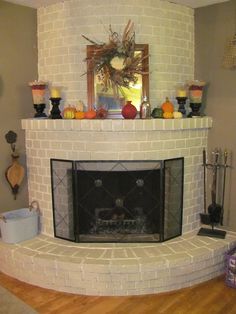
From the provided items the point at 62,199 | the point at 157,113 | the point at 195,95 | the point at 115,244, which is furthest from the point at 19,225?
the point at 195,95

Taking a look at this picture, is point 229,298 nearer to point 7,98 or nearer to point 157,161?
point 157,161

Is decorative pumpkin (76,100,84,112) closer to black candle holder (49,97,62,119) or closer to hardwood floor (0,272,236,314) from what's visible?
black candle holder (49,97,62,119)

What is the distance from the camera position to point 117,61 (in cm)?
236

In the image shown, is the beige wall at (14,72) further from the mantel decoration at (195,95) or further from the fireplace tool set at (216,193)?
the fireplace tool set at (216,193)

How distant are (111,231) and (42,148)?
0.94 m

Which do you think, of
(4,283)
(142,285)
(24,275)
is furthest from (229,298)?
(4,283)

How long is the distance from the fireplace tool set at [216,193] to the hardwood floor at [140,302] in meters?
0.49

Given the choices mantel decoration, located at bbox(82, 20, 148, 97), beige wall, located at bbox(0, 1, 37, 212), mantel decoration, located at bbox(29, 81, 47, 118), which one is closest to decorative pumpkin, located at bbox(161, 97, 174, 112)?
mantel decoration, located at bbox(82, 20, 148, 97)

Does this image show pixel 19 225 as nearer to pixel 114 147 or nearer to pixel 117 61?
pixel 114 147

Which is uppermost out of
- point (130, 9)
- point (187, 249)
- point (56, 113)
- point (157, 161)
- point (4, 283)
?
point (130, 9)

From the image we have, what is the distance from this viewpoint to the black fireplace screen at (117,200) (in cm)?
249

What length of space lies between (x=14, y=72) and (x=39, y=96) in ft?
1.07

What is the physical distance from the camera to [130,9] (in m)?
2.44

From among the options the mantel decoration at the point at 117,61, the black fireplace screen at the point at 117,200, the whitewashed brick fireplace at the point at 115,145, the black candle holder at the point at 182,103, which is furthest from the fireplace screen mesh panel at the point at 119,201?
the mantel decoration at the point at 117,61
